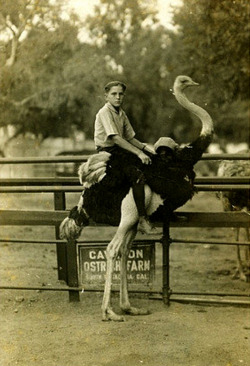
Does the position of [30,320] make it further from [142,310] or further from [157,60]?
[157,60]

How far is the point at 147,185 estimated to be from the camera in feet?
15.5

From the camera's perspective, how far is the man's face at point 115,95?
4688 mm

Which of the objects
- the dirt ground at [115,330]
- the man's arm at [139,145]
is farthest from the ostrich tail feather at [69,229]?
the man's arm at [139,145]

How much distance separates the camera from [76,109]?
46.8ft

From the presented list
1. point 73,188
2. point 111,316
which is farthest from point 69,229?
point 111,316

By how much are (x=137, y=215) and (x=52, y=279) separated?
2.20 meters

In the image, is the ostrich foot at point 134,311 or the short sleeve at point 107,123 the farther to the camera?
the ostrich foot at point 134,311

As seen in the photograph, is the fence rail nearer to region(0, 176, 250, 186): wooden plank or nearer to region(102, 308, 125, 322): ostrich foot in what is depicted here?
region(0, 176, 250, 186): wooden plank

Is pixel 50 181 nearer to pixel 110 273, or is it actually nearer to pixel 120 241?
pixel 120 241

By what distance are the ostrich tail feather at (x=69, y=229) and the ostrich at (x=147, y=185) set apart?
24 centimetres

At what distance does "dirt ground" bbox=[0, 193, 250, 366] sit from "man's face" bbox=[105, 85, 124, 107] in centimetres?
173

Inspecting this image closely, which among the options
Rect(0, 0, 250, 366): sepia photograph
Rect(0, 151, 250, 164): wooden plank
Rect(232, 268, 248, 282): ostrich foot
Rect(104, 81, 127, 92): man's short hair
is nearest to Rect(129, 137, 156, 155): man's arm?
Rect(0, 0, 250, 366): sepia photograph

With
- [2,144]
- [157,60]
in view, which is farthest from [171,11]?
[157,60]

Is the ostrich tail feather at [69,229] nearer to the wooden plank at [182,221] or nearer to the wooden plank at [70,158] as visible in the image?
the wooden plank at [182,221]
